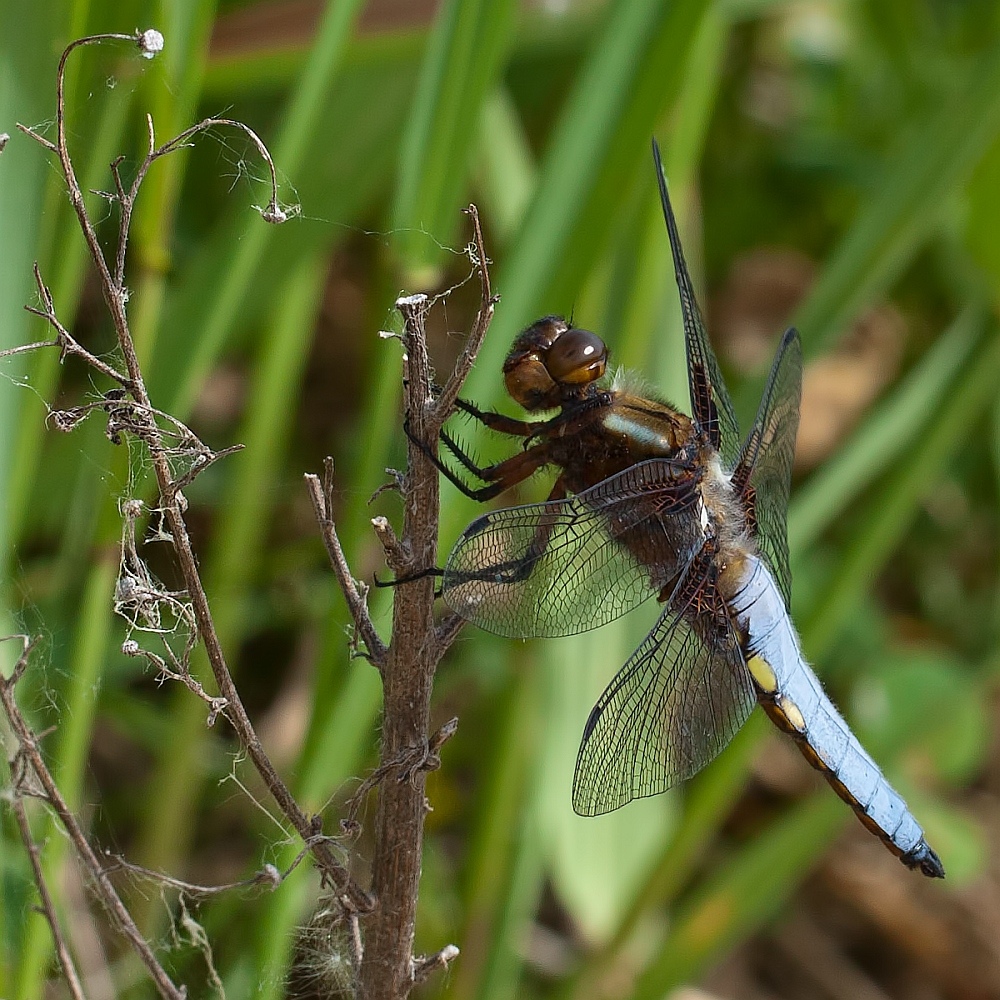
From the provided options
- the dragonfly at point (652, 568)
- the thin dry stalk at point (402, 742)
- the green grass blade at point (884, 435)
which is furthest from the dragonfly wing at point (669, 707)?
the green grass blade at point (884, 435)

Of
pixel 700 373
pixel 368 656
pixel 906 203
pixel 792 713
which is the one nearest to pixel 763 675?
pixel 792 713

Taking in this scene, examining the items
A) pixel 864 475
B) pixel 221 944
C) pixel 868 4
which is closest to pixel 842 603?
pixel 864 475

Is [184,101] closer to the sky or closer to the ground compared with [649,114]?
closer to the ground

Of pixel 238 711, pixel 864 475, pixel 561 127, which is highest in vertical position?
pixel 561 127

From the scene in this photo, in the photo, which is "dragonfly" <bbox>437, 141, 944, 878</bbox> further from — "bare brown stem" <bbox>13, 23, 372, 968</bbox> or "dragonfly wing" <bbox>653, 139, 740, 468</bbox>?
"bare brown stem" <bbox>13, 23, 372, 968</bbox>

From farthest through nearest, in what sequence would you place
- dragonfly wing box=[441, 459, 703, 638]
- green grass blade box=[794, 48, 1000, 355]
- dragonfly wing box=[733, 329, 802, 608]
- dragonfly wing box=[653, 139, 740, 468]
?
green grass blade box=[794, 48, 1000, 355]
dragonfly wing box=[733, 329, 802, 608]
dragonfly wing box=[653, 139, 740, 468]
dragonfly wing box=[441, 459, 703, 638]

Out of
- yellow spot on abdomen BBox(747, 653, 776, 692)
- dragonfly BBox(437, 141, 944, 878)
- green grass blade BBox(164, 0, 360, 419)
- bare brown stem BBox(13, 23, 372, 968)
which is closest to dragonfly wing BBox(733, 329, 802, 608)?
dragonfly BBox(437, 141, 944, 878)

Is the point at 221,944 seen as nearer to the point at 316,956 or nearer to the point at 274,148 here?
the point at 316,956
